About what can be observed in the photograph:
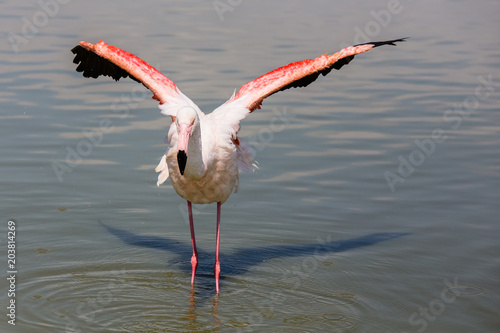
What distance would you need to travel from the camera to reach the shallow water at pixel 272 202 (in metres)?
6.80

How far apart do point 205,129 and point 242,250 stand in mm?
1725

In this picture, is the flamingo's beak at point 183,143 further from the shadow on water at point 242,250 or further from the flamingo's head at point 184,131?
the shadow on water at point 242,250

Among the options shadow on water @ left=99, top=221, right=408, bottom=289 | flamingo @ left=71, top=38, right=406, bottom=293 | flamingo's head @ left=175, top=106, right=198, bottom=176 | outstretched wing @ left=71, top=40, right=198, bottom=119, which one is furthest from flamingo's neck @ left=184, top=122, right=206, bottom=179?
shadow on water @ left=99, top=221, right=408, bottom=289

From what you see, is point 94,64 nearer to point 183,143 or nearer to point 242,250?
point 242,250

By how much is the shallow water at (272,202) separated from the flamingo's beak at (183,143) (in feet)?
4.62

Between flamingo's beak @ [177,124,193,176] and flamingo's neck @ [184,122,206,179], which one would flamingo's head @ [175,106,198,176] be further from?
flamingo's neck @ [184,122,206,179]

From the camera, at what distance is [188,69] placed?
15523mm

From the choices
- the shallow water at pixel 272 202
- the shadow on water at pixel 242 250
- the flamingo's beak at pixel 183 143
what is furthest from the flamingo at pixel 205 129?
the shallow water at pixel 272 202

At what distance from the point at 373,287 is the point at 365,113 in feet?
19.9

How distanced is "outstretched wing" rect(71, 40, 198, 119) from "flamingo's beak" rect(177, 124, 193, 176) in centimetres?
82

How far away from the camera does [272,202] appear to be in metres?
9.27

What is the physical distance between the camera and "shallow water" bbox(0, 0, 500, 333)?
6.80m

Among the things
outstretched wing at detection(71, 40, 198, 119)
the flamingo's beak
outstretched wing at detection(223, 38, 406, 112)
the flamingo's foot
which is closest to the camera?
the flamingo's beak

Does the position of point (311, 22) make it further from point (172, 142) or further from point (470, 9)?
point (172, 142)
